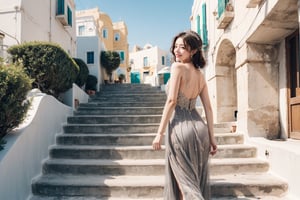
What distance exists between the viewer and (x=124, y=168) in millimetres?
3676

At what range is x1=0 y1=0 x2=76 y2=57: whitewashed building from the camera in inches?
255

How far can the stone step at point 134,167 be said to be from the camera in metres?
3.65

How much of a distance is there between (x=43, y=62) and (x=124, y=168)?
2.71m

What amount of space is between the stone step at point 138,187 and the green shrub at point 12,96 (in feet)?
3.19

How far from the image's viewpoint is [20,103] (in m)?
2.85

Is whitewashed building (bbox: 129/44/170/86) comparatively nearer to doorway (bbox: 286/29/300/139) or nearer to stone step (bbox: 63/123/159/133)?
stone step (bbox: 63/123/159/133)

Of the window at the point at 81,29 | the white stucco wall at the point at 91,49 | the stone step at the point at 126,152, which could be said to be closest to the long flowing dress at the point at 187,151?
the stone step at the point at 126,152

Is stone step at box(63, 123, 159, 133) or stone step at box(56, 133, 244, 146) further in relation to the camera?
stone step at box(63, 123, 159, 133)

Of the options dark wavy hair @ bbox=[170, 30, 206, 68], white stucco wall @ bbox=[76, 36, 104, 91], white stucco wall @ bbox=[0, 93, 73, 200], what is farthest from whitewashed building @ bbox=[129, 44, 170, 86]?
dark wavy hair @ bbox=[170, 30, 206, 68]

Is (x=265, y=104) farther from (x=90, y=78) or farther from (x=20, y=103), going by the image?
(x=90, y=78)

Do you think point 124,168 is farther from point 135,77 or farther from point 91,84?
point 135,77

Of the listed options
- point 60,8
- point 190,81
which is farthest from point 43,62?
point 60,8

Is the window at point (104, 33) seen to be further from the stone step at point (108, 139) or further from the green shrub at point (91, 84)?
the stone step at point (108, 139)

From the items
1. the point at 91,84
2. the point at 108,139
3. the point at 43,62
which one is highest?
the point at 91,84
